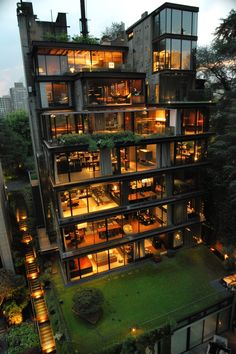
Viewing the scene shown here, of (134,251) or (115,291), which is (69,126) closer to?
(134,251)

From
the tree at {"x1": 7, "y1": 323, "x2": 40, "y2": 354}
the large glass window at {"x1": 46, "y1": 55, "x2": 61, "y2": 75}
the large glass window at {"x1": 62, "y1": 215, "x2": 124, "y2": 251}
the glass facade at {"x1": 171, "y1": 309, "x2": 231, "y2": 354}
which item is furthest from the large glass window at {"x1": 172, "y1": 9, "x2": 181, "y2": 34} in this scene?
the tree at {"x1": 7, "y1": 323, "x2": 40, "y2": 354}

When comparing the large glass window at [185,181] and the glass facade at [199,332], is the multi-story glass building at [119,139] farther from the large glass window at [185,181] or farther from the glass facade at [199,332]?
the glass facade at [199,332]

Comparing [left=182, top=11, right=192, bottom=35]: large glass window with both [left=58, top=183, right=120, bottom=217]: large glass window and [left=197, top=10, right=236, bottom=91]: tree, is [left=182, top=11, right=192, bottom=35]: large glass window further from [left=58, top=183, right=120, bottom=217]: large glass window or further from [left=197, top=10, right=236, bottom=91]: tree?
[left=58, top=183, right=120, bottom=217]: large glass window

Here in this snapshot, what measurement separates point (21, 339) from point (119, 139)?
16.3m

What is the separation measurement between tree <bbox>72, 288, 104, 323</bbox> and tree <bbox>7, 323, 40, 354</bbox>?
13.7ft

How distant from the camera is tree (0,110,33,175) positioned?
3944cm

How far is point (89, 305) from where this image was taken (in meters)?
15.9

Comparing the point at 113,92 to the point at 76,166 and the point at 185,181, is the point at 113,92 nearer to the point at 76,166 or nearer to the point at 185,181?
the point at 76,166

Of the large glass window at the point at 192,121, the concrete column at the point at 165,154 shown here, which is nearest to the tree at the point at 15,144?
the concrete column at the point at 165,154

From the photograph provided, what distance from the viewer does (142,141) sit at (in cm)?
1908

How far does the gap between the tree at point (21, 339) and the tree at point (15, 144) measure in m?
28.3

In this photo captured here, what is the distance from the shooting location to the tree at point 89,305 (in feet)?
52.0

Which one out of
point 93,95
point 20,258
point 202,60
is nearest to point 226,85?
point 202,60

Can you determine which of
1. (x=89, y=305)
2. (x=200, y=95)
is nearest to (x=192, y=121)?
(x=200, y=95)
